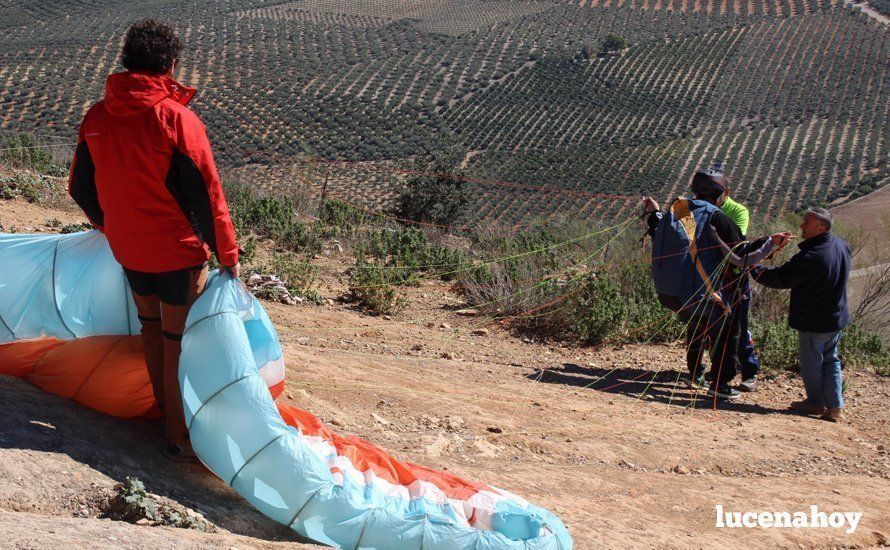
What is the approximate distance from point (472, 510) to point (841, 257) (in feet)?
→ 13.3

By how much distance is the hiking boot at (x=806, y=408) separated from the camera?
22.2ft

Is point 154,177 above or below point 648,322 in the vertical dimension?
above

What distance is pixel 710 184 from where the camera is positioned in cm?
672

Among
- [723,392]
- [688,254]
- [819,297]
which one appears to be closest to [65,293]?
[688,254]

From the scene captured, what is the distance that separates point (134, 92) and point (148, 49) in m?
0.19

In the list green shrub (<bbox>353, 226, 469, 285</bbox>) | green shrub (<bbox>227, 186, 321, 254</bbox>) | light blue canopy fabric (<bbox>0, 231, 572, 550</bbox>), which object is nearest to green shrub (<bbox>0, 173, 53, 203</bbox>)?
green shrub (<bbox>227, 186, 321, 254</bbox>)

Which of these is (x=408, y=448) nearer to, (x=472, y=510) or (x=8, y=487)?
(x=472, y=510)

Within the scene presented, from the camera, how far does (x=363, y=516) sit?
348 centimetres

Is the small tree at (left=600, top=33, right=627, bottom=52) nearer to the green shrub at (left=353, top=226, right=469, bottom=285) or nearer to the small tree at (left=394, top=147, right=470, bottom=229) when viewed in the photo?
the small tree at (left=394, top=147, right=470, bottom=229)

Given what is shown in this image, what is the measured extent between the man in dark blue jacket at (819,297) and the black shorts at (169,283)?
4310 millimetres

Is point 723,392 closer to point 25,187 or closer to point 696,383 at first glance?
point 696,383

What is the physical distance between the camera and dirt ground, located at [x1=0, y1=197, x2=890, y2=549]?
351 centimetres

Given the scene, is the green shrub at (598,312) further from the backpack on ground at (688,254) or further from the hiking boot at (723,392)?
the backpack on ground at (688,254)

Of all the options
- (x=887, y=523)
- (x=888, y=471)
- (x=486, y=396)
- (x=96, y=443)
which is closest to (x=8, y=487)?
(x=96, y=443)
